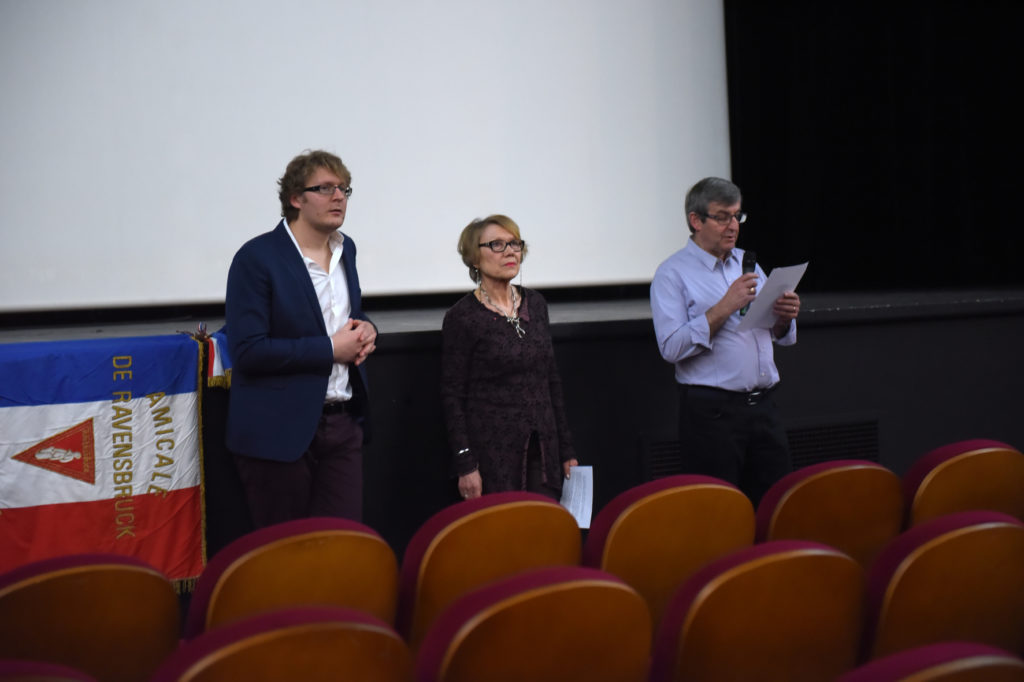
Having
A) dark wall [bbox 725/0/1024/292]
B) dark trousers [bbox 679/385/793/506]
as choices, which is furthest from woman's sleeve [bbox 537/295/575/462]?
dark wall [bbox 725/0/1024/292]

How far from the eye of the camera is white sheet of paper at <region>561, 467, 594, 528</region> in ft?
7.86

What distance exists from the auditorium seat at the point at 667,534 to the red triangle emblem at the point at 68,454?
1580 mm

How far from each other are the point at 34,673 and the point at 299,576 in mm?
414

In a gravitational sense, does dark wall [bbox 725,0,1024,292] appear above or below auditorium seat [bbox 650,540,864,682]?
above

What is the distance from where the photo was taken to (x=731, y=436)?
7.97ft

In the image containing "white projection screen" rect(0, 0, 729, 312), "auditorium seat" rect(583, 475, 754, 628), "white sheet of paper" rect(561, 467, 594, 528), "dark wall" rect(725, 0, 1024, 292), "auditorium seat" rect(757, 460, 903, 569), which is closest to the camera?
"auditorium seat" rect(583, 475, 754, 628)

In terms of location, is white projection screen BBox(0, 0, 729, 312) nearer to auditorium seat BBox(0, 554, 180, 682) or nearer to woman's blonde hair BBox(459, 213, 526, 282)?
woman's blonde hair BBox(459, 213, 526, 282)

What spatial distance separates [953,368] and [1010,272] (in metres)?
1.93

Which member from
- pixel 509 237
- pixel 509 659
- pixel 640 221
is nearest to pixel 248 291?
pixel 509 237

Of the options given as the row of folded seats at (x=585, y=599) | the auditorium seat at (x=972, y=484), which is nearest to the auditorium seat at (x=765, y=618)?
the row of folded seats at (x=585, y=599)

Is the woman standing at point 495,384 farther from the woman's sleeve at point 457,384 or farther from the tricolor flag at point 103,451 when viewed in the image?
the tricolor flag at point 103,451

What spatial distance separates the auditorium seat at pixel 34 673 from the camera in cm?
71

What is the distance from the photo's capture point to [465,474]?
2.29 m

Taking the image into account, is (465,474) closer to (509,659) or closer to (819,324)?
(509,659)
